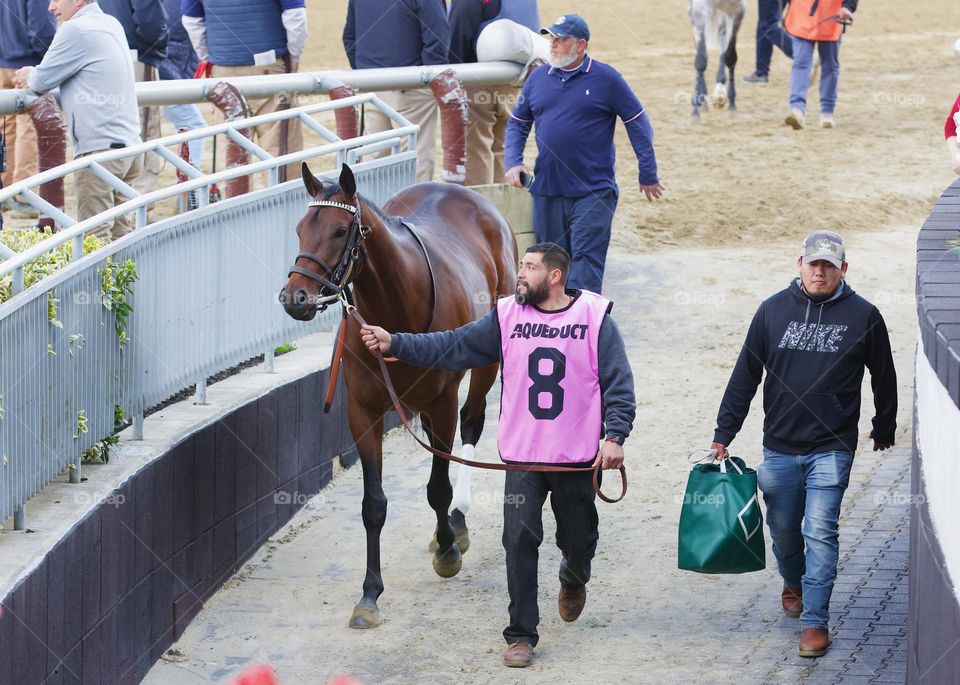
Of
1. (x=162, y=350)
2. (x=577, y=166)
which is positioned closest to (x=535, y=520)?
(x=162, y=350)

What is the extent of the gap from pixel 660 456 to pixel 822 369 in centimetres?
274

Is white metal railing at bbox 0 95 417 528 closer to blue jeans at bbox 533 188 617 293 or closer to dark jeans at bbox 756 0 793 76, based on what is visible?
blue jeans at bbox 533 188 617 293

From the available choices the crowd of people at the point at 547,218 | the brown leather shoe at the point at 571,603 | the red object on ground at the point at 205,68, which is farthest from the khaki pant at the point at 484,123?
the brown leather shoe at the point at 571,603

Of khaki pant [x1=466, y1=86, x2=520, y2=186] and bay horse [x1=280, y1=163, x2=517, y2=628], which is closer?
bay horse [x1=280, y1=163, x2=517, y2=628]

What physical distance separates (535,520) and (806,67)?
39.8ft

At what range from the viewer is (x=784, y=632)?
689 centimetres

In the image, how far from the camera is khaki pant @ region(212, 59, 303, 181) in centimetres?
1072

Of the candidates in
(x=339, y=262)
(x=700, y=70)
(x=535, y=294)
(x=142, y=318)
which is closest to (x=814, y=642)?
(x=535, y=294)

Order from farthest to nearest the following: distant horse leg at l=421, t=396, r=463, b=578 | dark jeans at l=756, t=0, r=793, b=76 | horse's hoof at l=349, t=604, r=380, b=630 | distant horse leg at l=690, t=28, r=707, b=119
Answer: dark jeans at l=756, t=0, r=793, b=76 → distant horse leg at l=690, t=28, r=707, b=119 → distant horse leg at l=421, t=396, r=463, b=578 → horse's hoof at l=349, t=604, r=380, b=630

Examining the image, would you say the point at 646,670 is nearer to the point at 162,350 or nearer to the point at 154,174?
the point at 162,350

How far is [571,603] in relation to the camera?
713cm

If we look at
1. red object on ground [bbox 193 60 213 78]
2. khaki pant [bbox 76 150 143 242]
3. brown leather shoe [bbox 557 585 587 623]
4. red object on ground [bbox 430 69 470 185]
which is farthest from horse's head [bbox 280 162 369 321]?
red object on ground [bbox 193 60 213 78]

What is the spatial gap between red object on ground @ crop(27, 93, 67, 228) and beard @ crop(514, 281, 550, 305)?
3.22m

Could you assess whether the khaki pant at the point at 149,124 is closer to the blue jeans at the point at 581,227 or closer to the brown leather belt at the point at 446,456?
the blue jeans at the point at 581,227
